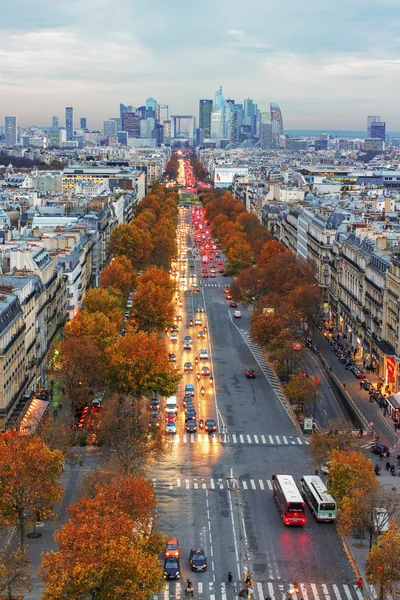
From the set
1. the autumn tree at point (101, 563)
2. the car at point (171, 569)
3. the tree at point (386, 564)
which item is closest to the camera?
the autumn tree at point (101, 563)

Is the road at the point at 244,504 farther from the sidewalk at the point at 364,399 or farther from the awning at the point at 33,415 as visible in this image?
the awning at the point at 33,415

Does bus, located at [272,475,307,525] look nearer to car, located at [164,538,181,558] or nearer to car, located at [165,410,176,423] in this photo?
car, located at [164,538,181,558]

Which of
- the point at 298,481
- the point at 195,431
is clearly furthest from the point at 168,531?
the point at 195,431

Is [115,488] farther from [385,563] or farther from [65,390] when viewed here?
[65,390]

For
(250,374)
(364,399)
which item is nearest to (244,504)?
(364,399)

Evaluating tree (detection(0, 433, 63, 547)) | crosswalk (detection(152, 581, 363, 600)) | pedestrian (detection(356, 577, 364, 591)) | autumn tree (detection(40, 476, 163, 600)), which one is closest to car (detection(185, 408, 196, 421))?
tree (detection(0, 433, 63, 547))

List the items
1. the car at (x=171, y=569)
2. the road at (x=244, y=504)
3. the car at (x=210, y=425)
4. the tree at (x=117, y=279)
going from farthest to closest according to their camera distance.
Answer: the tree at (x=117, y=279), the car at (x=210, y=425), the road at (x=244, y=504), the car at (x=171, y=569)

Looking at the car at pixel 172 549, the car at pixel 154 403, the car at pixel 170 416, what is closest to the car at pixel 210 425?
the car at pixel 170 416
